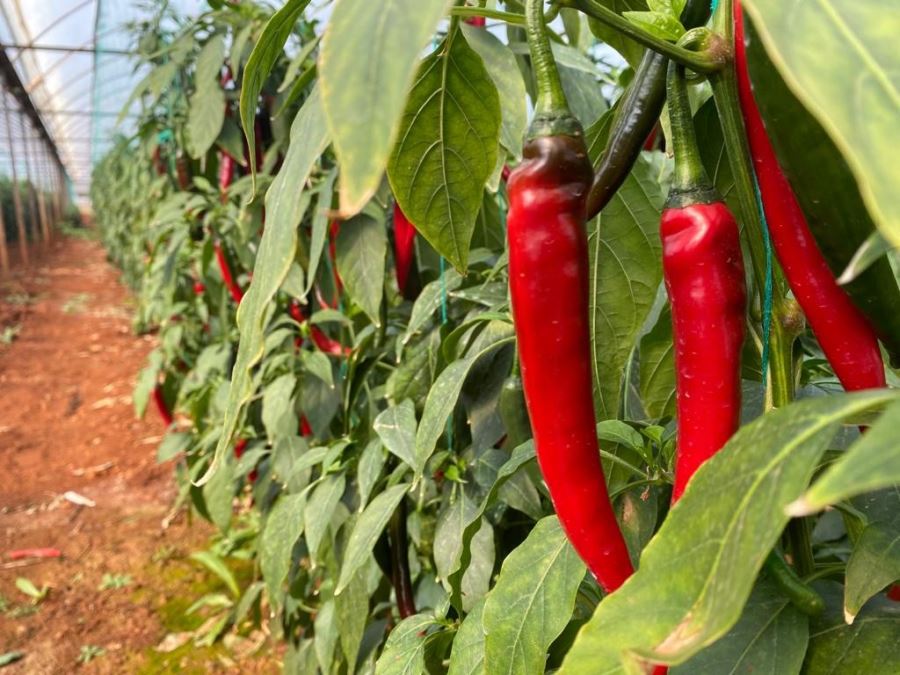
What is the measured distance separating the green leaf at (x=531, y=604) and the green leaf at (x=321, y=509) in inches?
20.7

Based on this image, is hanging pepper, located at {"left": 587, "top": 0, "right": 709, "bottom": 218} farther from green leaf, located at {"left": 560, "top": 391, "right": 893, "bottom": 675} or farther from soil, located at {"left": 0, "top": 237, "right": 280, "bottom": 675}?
soil, located at {"left": 0, "top": 237, "right": 280, "bottom": 675}

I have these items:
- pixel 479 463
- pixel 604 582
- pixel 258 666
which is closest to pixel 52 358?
pixel 258 666

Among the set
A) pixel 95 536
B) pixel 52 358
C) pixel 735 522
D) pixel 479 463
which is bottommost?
pixel 52 358

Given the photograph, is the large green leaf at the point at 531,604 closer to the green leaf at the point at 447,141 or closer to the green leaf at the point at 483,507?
the green leaf at the point at 483,507

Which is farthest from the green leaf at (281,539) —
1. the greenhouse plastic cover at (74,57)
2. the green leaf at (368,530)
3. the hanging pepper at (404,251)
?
the greenhouse plastic cover at (74,57)

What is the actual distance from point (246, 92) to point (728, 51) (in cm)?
27

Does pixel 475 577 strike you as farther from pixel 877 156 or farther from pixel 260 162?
pixel 260 162

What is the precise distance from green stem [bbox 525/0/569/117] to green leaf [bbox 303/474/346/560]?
79 cm

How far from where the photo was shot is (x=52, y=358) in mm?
5629

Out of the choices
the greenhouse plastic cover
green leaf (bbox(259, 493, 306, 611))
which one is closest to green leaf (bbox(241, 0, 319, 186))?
green leaf (bbox(259, 493, 306, 611))

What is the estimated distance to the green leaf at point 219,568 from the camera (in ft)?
7.96

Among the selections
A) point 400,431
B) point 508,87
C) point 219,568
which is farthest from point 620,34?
point 219,568

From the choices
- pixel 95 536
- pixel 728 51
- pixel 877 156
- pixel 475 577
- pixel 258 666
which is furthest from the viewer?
pixel 95 536

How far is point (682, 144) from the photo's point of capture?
1.44 feet
